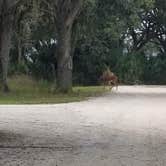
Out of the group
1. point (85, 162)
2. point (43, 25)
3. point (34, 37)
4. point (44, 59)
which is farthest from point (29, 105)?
point (44, 59)

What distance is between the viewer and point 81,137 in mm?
14445

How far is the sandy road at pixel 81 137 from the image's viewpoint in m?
11.2

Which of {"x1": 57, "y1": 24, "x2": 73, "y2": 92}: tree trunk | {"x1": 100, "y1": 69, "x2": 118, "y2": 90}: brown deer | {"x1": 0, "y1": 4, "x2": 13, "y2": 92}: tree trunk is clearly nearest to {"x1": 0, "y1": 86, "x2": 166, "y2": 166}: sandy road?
{"x1": 0, "y1": 4, "x2": 13, "y2": 92}: tree trunk

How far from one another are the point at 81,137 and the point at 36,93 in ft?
66.5

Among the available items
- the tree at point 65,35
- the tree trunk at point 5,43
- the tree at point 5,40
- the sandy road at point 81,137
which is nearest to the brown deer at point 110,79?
the tree at point 65,35

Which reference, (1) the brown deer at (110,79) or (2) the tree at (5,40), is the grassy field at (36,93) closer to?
(1) the brown deer at (110,79)

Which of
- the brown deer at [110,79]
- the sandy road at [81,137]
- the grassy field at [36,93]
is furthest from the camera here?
the brown deer at [110,79]

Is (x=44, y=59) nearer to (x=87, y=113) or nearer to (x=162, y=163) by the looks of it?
(x=87, y=113)

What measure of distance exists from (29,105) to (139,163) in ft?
49.2

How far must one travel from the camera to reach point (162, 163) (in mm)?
10742

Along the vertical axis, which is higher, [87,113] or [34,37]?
[34,37]

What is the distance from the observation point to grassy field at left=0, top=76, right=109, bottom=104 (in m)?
28.3

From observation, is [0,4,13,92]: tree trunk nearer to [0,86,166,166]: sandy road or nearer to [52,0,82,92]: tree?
[52,0,82,92]: tree

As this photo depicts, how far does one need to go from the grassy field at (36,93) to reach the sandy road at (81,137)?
186 inches
